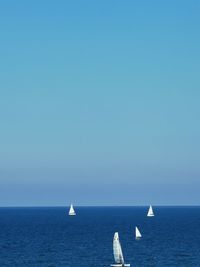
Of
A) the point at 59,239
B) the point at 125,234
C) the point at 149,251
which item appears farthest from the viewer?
the point at 125,234

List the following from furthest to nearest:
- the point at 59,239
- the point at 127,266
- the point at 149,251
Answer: the point at 59,239
the point at 149,251
the point at 127,266

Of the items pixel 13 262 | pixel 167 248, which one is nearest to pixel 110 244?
pixel 167 248

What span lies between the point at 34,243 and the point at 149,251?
117 feet

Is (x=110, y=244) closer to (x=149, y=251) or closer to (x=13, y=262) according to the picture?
(x=149, y=251)

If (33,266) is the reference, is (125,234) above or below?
above

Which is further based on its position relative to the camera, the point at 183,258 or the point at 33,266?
the point at 183,258

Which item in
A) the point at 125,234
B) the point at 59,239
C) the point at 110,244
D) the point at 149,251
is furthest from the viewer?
the point at 125,234

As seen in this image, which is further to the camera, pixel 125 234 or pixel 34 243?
pixel 125 234

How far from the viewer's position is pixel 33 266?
109438mm

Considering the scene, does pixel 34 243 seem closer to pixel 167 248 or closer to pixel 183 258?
pixel 167 248

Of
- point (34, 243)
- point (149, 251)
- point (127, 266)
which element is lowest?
→ point (127, 266)

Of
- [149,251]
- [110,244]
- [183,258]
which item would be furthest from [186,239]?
[183,258]

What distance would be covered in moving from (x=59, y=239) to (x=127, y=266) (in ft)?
224

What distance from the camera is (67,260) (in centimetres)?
11825
